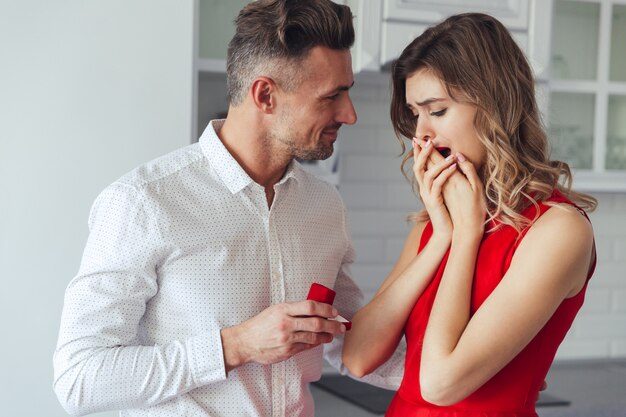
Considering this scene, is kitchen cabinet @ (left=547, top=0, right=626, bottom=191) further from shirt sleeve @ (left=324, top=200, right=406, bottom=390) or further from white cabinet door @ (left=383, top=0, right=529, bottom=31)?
shirt sleeve @ (left=324, top=200, right=406, bottom=390)

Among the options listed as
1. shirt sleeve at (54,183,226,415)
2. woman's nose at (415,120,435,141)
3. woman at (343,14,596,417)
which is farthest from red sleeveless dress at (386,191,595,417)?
shirt sleeve at (54,183,226,415)

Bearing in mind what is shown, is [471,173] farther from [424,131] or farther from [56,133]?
[56,133]

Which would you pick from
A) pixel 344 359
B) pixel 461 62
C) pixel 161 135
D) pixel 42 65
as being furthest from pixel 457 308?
pixel 42 65

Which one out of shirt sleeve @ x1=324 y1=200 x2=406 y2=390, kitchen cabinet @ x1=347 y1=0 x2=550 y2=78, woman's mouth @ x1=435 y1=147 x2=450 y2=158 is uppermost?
kitchen cabinet @ x1=347 y1=0 x2=550 y2=78

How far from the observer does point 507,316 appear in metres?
1.45

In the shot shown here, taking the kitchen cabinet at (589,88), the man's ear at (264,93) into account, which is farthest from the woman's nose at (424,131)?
the kitchen cabinet at (589,88)

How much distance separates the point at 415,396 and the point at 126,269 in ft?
1.92

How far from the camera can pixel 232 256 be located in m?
1.62

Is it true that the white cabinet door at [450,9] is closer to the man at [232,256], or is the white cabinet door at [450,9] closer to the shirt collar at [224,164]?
the man at [232,256]

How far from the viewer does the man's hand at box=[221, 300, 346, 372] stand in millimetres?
1449

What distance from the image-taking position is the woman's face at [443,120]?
1.59 m

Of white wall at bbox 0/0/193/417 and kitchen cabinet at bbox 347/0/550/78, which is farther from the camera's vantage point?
kitchen cabinet at bbox 347/0/550/78

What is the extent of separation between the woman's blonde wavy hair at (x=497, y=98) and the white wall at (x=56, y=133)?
2.14 feet

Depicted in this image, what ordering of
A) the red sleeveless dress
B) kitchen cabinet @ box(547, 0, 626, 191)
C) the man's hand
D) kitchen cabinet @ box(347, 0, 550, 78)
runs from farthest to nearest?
kitchen cabinet @ box(547, 0, 626, 191)
kitchen cabinet @ box(347, 0, 550, 78)
the red sleeveless dress
the man's hand
